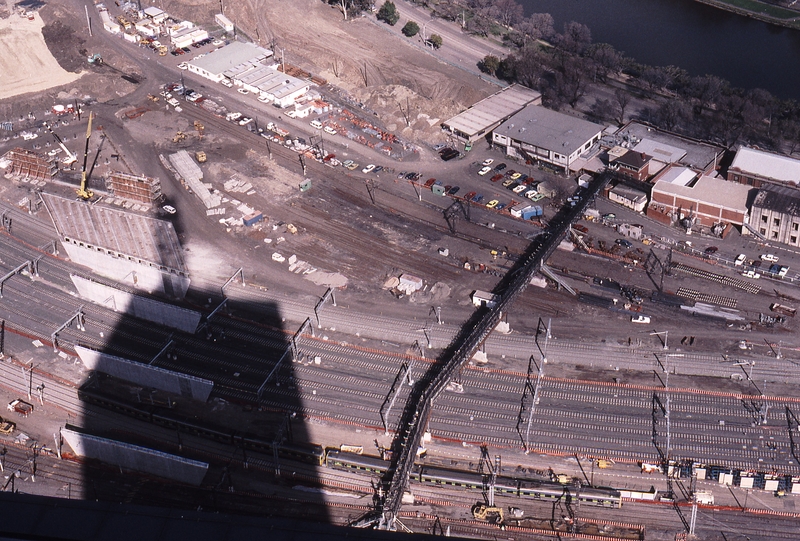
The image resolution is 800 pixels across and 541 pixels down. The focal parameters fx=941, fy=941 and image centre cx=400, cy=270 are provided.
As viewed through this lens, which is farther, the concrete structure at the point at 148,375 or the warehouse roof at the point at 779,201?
the warehouse roof at the point at 779,201

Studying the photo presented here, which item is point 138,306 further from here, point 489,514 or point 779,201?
point 779,201

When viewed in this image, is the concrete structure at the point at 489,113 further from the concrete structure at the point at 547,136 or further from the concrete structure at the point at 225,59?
the concrete structure at the point at 225,59

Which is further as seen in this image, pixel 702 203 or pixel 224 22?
pixel 224 22

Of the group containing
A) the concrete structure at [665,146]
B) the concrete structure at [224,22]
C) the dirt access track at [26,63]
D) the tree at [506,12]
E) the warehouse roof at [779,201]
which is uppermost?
the warehouse roof at [779,201]

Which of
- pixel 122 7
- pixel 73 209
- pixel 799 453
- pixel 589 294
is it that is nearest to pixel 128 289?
pixel 73 209

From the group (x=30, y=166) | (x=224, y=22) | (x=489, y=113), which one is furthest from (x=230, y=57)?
(x=489, y=113)

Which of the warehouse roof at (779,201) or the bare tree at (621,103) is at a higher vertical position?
the warehouse roof at (779,201)

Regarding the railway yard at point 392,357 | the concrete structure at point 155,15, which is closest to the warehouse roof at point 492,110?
the railway yard at point 392,357

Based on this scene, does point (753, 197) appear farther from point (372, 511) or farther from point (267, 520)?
point (267, 520)

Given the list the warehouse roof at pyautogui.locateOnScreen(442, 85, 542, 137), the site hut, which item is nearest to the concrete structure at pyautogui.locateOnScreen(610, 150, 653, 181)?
the site hut
